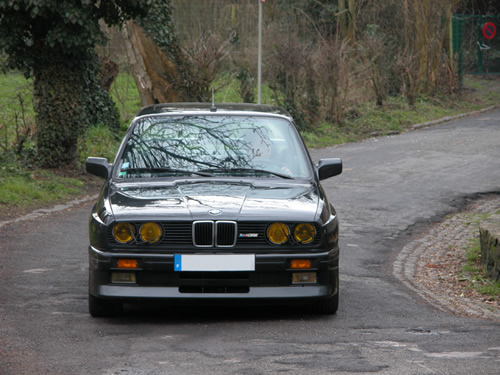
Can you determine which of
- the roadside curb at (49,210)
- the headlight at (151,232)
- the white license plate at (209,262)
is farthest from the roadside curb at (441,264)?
the roadside curb at (49,210)

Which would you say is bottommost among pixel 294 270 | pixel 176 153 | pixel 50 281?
pixel 50 281

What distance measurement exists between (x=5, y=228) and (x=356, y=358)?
7.21 meters

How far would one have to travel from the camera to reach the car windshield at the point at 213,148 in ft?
25.2

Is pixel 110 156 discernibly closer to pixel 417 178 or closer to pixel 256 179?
pixel 417 178

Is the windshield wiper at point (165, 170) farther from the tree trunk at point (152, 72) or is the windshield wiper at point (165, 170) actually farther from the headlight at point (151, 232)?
the tree trunk at point (152, 72)

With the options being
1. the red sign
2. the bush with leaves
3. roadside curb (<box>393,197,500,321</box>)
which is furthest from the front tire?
the red sign

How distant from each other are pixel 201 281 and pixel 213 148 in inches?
61.7

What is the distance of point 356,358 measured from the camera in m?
5.77

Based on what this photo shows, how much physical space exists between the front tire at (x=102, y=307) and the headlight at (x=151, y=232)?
608mm

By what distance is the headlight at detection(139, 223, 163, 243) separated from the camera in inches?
261

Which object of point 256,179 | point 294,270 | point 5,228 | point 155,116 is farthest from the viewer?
point 5,228

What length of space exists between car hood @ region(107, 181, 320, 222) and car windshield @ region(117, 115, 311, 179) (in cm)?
32

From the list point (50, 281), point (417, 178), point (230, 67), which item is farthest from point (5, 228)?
point (230, 67)

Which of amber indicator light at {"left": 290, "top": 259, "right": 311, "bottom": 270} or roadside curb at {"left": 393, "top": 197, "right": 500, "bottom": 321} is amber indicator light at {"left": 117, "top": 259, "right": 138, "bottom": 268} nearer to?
amber indicator light at {"left": 290, "top": 259, "right": 311, "bottom": 270}
